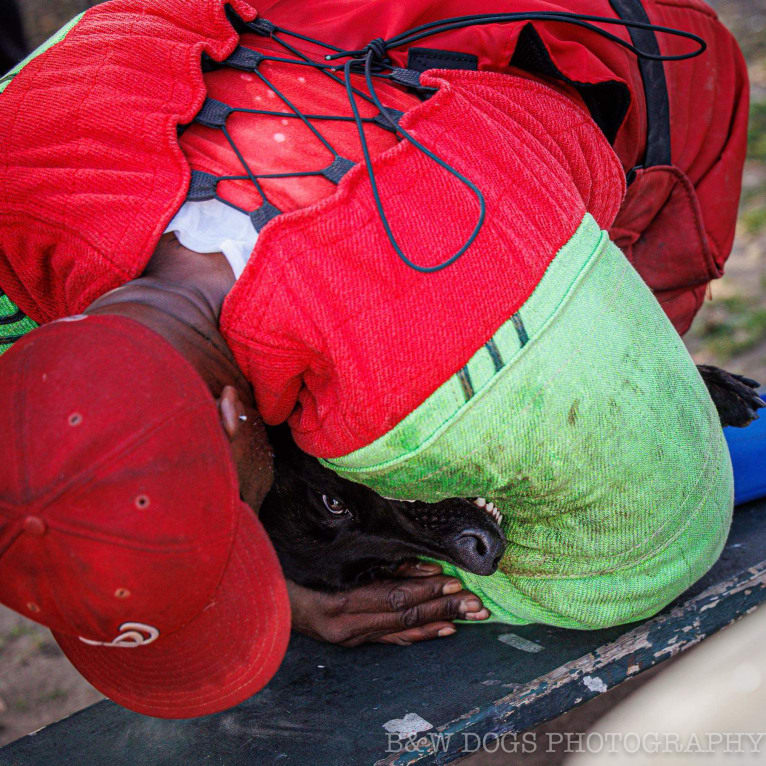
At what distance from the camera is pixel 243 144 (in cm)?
137

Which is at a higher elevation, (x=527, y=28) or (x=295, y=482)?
(x=527, y=28)

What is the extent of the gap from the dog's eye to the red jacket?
0.34m

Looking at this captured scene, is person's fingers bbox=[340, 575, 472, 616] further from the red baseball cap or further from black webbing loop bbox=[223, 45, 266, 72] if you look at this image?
black webbing loop bbox=[223, 45, 266, 72]

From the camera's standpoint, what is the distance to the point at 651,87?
5.90 feet

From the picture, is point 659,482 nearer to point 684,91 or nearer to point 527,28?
point 527,28

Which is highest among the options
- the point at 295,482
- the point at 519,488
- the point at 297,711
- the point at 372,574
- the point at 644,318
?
the point at 644,318

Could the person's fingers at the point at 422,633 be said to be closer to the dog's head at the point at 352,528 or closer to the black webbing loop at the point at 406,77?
the dog's head at the point at 352,528

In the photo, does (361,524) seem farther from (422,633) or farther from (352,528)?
(422,633)

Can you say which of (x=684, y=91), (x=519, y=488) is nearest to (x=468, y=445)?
(x=519, y=488)

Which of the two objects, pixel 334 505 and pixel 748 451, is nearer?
pixel 334 505

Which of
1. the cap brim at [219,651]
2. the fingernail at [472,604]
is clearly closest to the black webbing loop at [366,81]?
the cap brim at [219,651]

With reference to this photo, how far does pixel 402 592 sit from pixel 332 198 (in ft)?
2.95

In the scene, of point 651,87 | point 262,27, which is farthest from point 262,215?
point 651,87

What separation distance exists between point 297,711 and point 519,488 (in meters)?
0.78
